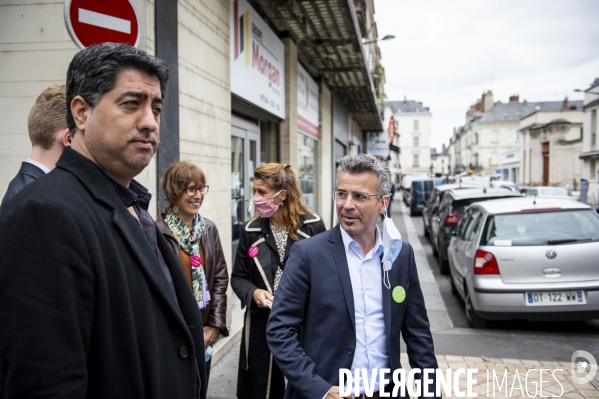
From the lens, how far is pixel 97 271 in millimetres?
1247

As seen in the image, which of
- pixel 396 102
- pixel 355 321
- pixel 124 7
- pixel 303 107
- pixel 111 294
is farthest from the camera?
pixel 396 102

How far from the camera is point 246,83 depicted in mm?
6910

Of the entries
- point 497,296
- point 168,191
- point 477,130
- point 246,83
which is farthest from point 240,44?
point 477,130

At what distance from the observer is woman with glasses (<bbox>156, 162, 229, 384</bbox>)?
3109 mm

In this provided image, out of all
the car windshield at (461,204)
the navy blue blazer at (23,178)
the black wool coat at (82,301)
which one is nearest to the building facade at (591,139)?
the car windshield at (461,204)

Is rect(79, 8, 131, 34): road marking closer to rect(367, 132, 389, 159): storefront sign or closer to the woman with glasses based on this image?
the woman with glasses

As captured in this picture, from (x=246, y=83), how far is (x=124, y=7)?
12.4 feet

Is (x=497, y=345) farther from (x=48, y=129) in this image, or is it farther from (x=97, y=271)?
(x=97, y=271)

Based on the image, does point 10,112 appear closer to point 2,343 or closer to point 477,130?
point 2,343

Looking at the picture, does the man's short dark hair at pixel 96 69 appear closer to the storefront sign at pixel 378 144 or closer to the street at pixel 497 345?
the street at pixel 497 345

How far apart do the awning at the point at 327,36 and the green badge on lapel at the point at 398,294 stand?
6.35 m

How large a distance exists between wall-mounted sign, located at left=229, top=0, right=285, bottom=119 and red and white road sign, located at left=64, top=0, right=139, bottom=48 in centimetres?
314

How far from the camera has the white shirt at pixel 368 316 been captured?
2301 mm

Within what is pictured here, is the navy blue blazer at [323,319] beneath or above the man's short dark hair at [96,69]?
beneath
